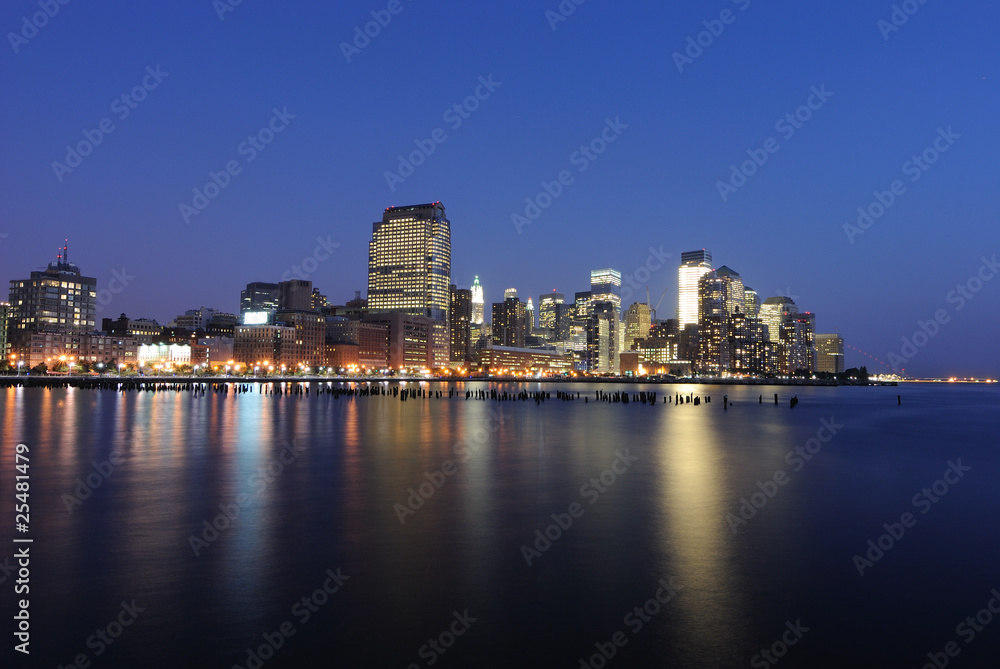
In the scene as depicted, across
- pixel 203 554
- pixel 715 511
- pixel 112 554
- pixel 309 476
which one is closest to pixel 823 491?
pixel 715 511

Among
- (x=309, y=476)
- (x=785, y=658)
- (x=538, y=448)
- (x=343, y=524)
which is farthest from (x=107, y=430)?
(x=785, y=658)

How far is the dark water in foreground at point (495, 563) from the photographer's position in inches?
435

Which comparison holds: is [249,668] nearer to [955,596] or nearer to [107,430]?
[955,596]

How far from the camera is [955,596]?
1385 centimetres

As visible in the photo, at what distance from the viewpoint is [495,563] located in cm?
1542

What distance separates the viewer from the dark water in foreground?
11047 millimetres

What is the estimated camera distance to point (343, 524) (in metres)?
18.9

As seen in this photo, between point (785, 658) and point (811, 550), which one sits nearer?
point (785, 658)

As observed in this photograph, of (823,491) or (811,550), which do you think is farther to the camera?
(823,491)

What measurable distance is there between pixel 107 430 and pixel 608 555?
42.1 metres

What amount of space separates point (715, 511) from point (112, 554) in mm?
17170

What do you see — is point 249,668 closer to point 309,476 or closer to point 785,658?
point 785,658

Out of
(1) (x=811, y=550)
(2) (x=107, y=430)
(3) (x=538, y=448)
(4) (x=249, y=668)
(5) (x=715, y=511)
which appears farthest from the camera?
(2) (x=107, y=430)

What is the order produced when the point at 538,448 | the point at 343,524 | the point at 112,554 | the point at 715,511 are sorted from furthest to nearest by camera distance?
the point at 538,448
the point at 715,511
the point at 343,524
the point at 112,554
